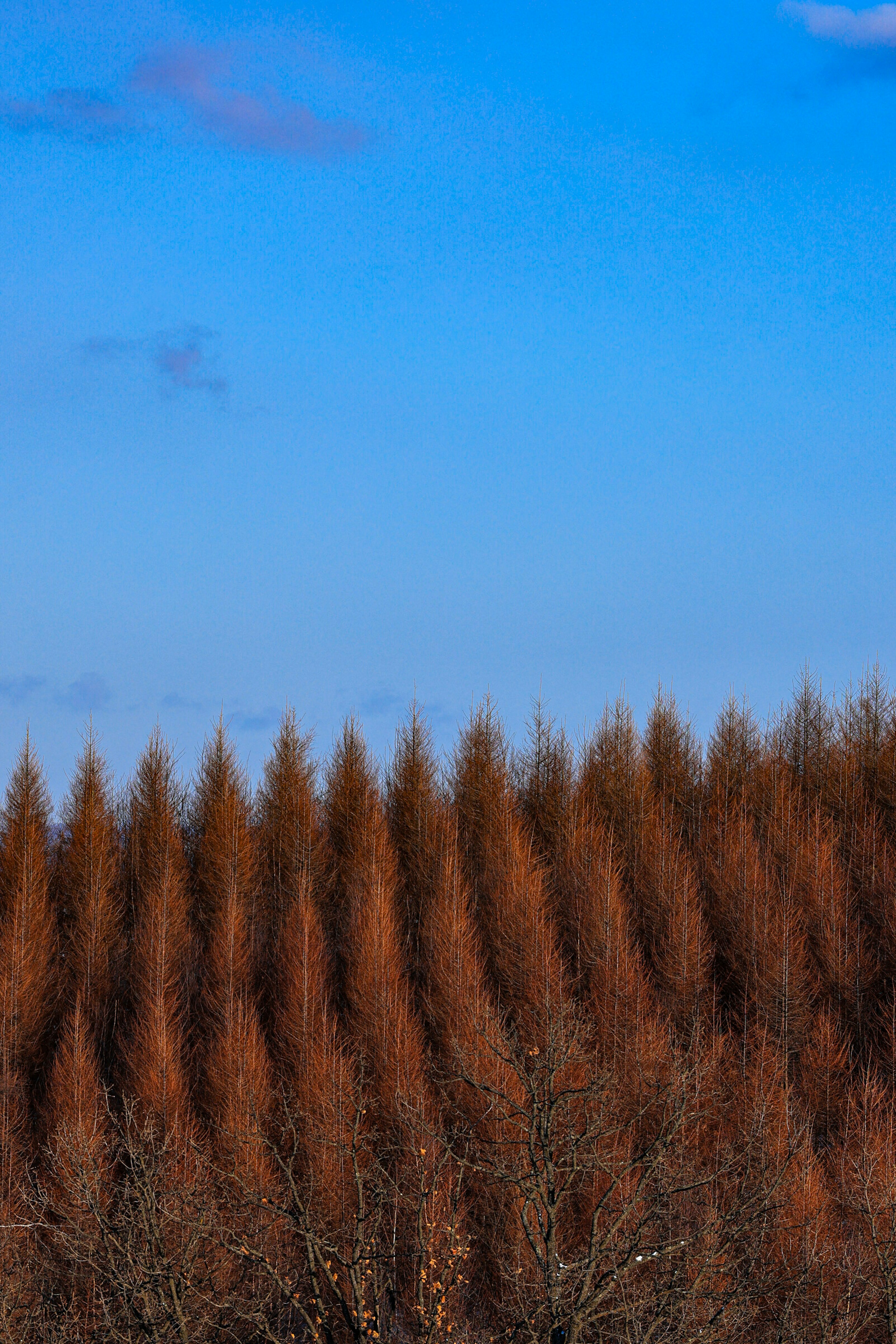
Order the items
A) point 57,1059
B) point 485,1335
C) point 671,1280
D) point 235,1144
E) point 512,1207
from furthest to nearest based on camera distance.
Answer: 1. point 57,1059
2. point 235,1144
3. point 512,1207
4. point 485,1335
5. point 671,1280

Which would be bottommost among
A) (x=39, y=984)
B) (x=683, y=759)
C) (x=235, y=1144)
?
(x=235, y=1144)

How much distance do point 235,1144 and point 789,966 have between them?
17.1 m

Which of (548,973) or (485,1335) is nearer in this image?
(485,1335)

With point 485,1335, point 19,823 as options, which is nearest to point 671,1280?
point 485,1335

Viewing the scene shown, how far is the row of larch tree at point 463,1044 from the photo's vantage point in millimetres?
17453

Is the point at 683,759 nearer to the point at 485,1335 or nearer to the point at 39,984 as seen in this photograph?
the point at 39,984

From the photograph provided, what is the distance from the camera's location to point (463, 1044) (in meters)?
32.2

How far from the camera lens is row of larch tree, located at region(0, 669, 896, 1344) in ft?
57.3

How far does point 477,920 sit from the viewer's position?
40031mm

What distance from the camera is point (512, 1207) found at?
26.3 m

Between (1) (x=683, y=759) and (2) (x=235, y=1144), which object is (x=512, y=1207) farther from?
(1) (x=683, y=759)

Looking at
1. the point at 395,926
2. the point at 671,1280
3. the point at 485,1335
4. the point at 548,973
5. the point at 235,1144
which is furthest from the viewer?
the point at 395,926

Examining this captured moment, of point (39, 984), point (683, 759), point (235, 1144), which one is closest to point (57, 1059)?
point (39, 984)

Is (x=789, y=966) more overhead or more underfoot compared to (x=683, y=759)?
more underfoot
